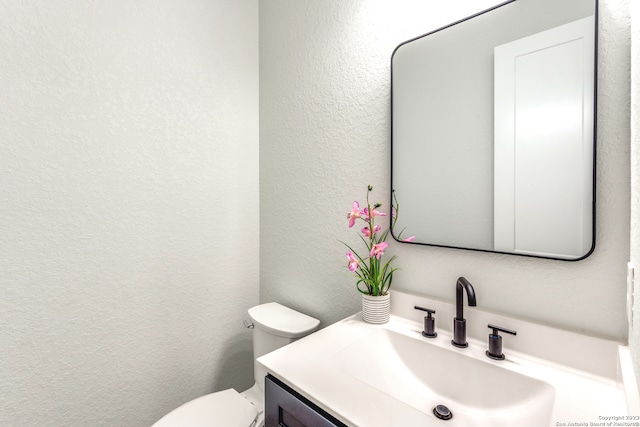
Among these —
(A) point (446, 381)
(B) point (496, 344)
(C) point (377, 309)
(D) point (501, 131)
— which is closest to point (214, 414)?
(C) point (377, 309)

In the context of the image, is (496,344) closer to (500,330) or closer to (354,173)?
(500,330)

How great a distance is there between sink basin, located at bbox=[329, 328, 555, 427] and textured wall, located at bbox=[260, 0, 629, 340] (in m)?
0.20

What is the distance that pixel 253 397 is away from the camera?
138cm

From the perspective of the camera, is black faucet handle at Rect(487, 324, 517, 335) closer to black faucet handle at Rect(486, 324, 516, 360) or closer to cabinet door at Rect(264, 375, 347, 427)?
black faucet handle at Rect(486, 324, 516, 360)

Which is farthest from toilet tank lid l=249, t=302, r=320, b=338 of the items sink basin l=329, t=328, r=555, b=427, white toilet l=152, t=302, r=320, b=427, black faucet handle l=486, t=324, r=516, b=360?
black faucet handle l=486, t=324, r=516, b=360

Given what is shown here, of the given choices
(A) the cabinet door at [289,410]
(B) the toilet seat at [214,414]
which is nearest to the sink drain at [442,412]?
(A) the cabinet door at [289,410]

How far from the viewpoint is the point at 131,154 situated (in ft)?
3.93

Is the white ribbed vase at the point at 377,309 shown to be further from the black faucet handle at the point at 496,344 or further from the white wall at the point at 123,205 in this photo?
the white wall at the point at 123,205

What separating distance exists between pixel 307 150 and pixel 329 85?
1.00ft

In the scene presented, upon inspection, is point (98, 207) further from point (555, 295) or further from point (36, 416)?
point (555, 295)

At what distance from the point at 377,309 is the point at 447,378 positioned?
0.94 feet

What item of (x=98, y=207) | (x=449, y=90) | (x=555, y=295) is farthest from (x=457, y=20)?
(x=98, y=207)

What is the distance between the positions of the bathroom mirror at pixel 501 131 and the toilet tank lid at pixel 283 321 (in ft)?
1.88

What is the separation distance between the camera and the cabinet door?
65 cm
